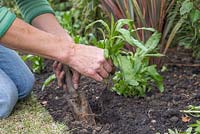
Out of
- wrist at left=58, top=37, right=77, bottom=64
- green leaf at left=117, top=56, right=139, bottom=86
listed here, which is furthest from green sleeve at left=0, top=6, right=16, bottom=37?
green leaf at left=117, top=56, right=139, bottom=86

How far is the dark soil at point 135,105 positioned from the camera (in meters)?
2.08

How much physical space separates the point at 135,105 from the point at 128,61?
27 cm

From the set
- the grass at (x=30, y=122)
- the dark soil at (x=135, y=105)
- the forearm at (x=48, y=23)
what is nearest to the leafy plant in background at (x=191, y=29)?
the dark soil at (x=135, y=105)

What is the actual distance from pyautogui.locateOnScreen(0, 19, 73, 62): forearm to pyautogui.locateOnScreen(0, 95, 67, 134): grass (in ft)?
1.29

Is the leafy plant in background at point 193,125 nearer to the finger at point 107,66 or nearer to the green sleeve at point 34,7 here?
the finger at point 107,66

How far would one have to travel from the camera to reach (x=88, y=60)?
1.93 metres

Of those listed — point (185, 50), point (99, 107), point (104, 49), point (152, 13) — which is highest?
point (104, 49)

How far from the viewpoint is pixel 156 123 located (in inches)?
82.1

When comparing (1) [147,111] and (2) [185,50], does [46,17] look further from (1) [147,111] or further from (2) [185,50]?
(2) [185,50]

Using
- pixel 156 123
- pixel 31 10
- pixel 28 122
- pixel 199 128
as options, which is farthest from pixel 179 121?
pixel 31 10

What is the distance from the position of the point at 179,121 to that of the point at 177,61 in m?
0.93

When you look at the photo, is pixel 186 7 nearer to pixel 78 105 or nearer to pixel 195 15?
pixel 195 15

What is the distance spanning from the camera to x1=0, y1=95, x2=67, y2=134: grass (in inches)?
86.4

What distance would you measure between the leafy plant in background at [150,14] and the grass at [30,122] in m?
0.68
